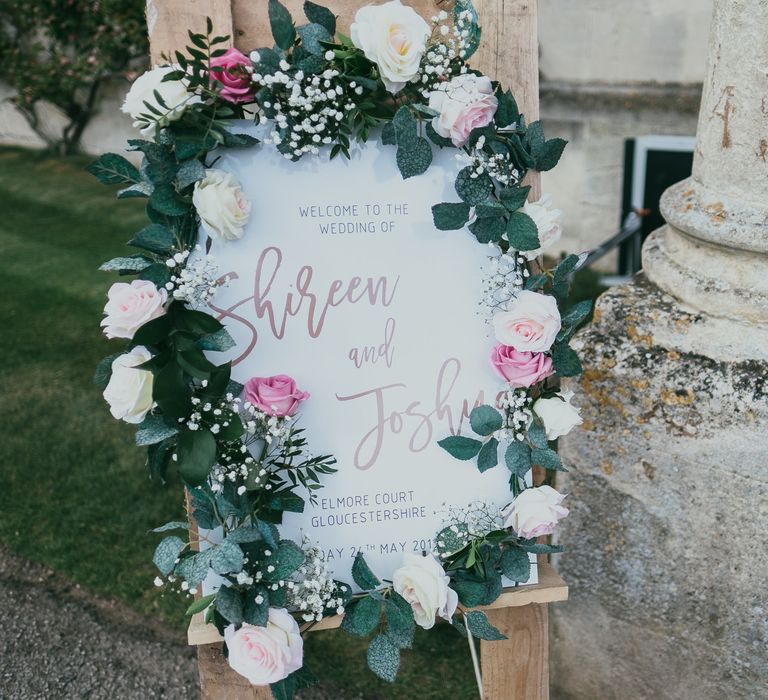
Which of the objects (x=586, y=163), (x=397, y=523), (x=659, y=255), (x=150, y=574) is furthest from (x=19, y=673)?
(x=586, y=163)

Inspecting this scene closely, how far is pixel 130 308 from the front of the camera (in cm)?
142

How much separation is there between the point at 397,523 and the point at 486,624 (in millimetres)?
261

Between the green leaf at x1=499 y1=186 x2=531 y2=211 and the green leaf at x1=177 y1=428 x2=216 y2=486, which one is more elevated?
the green leaf at x1=499 y1=186 x2=531 y2=211

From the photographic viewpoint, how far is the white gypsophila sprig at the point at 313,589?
1600 millimetres

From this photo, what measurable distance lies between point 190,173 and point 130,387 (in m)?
0.38

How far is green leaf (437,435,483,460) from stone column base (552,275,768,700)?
19.2 inches

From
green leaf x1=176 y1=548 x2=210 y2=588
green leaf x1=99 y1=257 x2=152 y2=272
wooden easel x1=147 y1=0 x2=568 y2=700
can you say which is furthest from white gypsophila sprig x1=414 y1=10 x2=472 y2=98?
green leaf x1=176 y1=548 x2=210 y2=588

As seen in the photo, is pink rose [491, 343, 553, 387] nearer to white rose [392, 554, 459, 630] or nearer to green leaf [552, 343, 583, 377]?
green leaf [552, 343, 583, 377]

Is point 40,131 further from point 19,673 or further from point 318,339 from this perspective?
point 318,339

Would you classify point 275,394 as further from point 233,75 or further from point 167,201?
point 233,75

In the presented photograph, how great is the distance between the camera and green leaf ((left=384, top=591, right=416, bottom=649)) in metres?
1.61

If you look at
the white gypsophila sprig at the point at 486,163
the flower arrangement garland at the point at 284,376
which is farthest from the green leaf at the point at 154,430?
the white gypsophila sprig at the point at 486,163

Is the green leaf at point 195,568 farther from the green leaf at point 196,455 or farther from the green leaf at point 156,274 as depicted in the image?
the green leaf at point 156,274

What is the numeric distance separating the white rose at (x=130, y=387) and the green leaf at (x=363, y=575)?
20.1 inches
